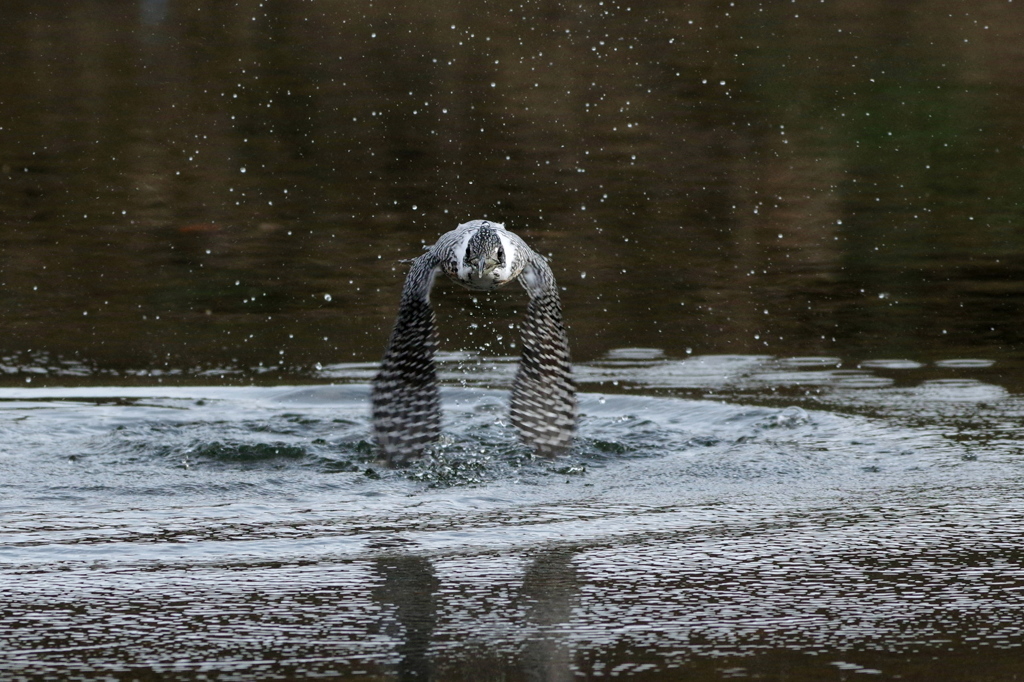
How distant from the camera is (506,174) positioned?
11.2 metres

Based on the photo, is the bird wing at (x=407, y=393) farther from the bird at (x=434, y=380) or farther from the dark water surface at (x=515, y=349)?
the dark water surface at (x=515, y=349)

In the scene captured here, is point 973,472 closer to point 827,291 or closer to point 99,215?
point 827,291

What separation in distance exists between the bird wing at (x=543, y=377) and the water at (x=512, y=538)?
0.31 feet

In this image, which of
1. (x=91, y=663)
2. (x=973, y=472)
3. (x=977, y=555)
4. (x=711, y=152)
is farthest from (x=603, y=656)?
(x=711, y=152)

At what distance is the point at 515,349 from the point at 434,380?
215cm

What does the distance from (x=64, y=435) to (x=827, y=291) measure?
163 inches

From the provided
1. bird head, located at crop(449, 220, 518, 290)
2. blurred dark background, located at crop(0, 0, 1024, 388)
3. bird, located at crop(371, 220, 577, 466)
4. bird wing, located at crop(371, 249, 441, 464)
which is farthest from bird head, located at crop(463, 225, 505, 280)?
blurred dark background, located at crop(0, 0, 1024, 388)

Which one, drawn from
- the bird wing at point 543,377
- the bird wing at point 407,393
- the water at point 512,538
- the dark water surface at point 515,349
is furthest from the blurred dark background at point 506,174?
the bird wing at point 543,377

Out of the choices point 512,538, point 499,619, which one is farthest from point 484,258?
point 499,619

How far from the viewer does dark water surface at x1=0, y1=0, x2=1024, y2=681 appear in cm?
371

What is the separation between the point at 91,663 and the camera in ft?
11.1

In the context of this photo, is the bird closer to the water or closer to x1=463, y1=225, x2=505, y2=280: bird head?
the water

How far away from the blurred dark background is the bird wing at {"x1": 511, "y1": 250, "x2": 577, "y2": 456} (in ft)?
6.02

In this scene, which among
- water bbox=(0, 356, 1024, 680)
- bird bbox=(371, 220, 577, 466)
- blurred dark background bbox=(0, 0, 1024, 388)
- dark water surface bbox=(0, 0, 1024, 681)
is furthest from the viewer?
blurred dark background bbox=(0, 0, 1024, 388)
